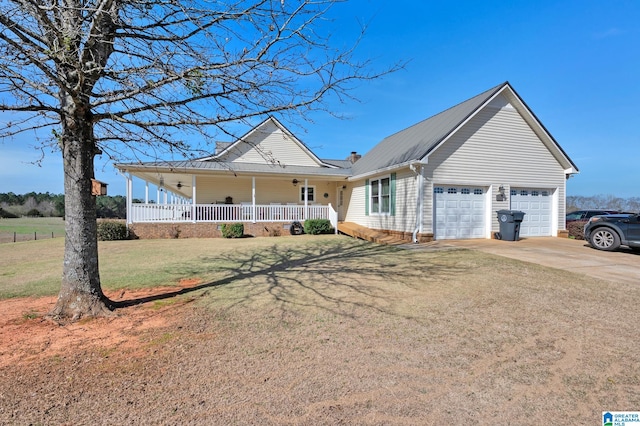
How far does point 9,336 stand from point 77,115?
9.60 feet

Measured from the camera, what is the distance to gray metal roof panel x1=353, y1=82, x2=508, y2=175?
1295 cm

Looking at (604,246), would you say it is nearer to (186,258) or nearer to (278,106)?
(278,106)

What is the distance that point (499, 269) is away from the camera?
740 cm

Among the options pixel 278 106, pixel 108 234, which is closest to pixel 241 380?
pixel 278 106

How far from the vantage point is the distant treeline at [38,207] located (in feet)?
113

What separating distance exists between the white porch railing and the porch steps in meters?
0.76

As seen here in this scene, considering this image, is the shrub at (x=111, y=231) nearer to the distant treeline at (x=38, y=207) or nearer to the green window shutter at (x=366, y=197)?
the green window shutter at (x=366, y=197)

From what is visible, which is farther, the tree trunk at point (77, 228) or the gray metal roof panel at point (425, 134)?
the gray metal roof panel at point (425, 134)

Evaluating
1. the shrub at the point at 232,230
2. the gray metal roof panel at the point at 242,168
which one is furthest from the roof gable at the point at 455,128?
the shrub at the point at 232,230

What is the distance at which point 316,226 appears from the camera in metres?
16.4

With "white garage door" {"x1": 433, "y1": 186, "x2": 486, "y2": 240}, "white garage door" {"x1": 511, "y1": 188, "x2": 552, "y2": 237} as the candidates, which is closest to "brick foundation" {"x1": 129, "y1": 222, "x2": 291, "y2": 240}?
"white garage door" {"x1": 433, "y1": 186, "x2": 486, "y2": 240}

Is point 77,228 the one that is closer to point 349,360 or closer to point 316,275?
point 349,360

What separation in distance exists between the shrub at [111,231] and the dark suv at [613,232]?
60.6ft

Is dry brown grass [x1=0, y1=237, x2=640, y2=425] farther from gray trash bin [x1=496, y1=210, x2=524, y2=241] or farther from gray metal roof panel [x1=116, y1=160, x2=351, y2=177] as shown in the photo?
gray metal roof panel [x1=116, y1=160, x2=351, y2=177]
